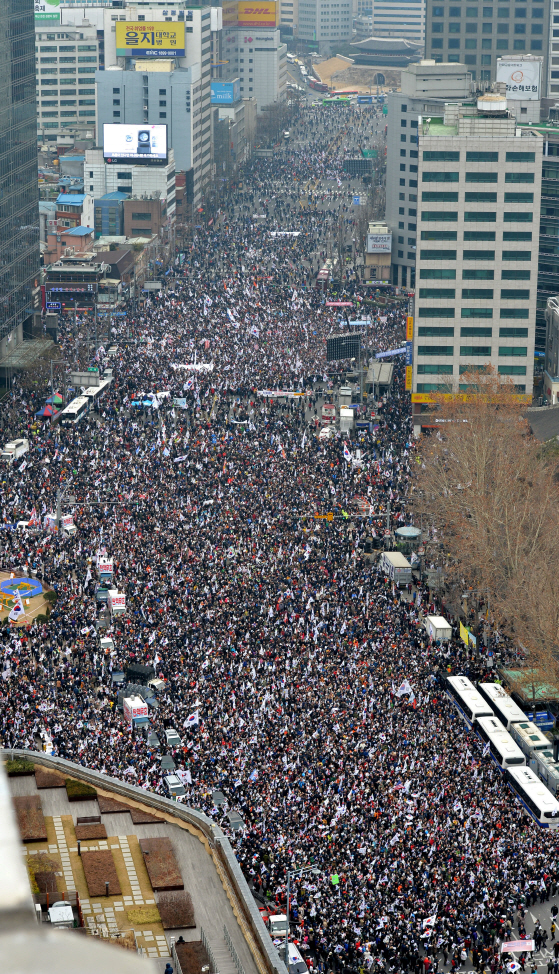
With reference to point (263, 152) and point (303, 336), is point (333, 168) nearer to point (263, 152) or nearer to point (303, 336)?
point (263, 152)

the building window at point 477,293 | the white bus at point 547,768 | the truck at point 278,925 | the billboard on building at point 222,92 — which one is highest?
the billboard on building at point 222,92

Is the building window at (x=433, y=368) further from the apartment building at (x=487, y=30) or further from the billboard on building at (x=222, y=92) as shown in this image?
the billboard on building at (x=222, y=92)

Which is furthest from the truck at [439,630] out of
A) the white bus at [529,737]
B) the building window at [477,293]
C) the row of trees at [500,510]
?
the building window at [477,293]

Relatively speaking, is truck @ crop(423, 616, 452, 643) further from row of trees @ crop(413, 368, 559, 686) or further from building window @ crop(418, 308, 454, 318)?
building window @ crop(418, 308, 454, 318)

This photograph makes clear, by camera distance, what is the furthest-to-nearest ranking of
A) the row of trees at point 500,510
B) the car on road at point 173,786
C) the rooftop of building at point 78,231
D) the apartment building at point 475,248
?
1. the rooftop of building at point 78,231
2. the apartment building at point 475,248
3. the row of trees at point 500,510
4. the car on road at point 173,786

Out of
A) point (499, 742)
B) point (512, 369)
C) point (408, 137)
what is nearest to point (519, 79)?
point (408, 137)

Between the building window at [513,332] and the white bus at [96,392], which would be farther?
the white bus at [96,392]

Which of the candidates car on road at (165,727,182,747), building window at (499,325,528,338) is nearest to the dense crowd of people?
car on road at (165,727,182,747)
